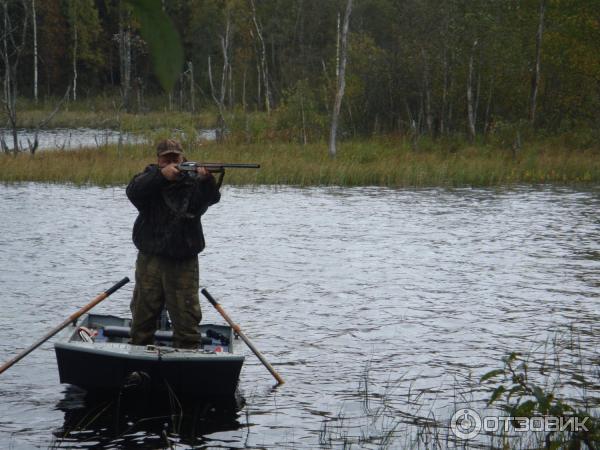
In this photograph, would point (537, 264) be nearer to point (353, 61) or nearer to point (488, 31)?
point (488, 31)

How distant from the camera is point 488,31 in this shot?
37.0 m

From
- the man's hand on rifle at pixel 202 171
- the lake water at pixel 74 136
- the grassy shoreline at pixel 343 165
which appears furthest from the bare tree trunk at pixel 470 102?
the man's hand on rifle at pixel 202 171

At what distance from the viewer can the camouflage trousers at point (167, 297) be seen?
26.1ft

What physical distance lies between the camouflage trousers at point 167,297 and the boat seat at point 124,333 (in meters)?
0.37

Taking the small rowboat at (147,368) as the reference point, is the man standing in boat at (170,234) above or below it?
above

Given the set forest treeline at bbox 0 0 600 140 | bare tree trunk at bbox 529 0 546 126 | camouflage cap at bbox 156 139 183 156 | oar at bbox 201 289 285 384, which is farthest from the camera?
forest treeline at bbox 0 0 600 140

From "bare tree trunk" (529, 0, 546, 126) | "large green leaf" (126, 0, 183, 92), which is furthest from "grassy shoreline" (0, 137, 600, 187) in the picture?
"large green leaf" (126, 0, 183, 92)

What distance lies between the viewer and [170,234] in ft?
25.6

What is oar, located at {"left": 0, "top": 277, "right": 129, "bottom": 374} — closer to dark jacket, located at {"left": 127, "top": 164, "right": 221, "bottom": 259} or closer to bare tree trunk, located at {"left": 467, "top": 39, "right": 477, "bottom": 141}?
dark jacket, located at {"left": 127, "top": 164, "right": 221, "bottom": 259}

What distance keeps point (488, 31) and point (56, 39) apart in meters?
33.6

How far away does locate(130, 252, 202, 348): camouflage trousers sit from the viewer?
7.95 m

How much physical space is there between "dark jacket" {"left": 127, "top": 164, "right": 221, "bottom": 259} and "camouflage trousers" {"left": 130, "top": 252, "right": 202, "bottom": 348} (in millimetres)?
129

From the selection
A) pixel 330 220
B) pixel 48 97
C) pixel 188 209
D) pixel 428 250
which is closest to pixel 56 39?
pixel 48 97

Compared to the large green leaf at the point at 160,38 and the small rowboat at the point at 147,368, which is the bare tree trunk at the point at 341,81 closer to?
the small rowboat at the point at 147,368
